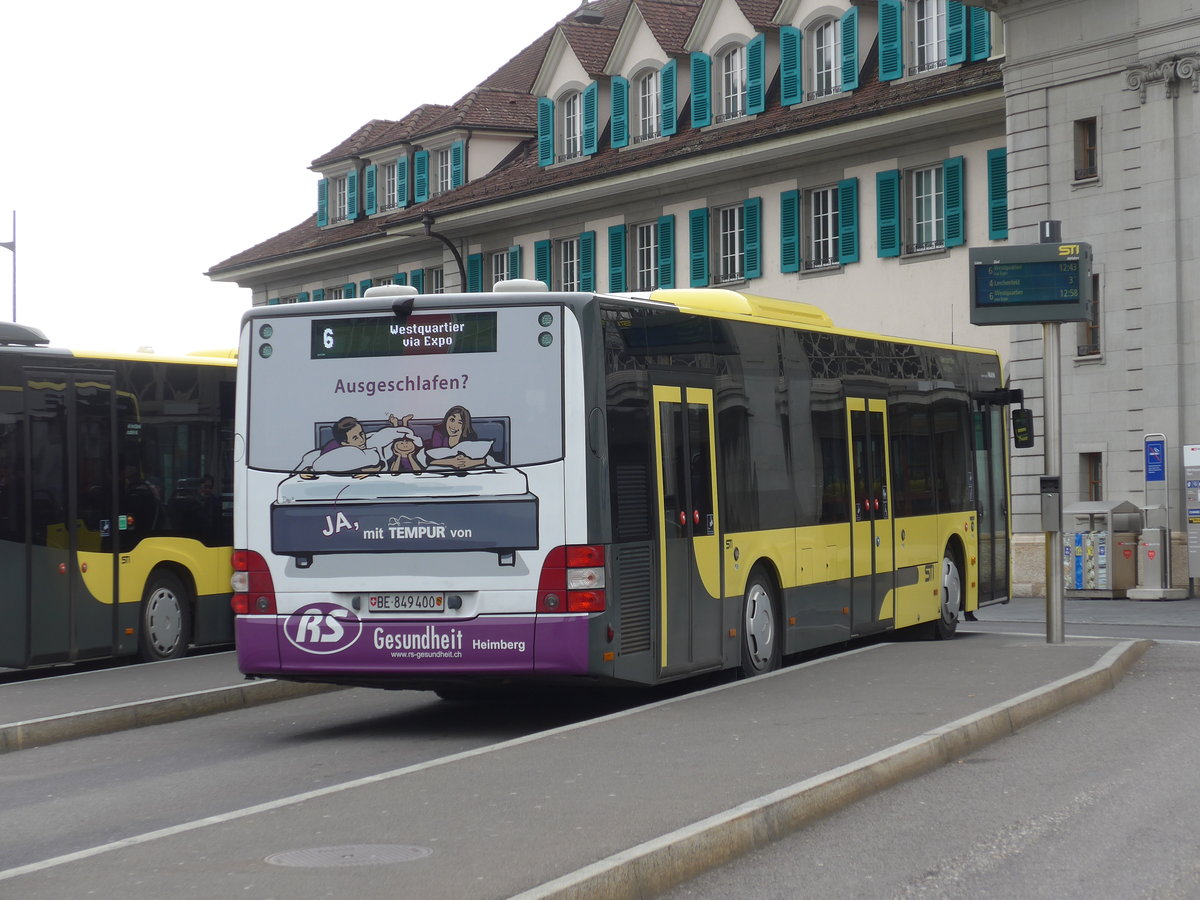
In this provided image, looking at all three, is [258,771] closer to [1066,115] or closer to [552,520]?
[552,520]

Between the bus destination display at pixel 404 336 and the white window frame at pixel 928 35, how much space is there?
23.4 meters

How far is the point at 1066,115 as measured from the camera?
100ft

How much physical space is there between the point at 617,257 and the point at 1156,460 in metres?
14.4

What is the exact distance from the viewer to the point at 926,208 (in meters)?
33.5

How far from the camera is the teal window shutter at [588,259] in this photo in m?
41.0

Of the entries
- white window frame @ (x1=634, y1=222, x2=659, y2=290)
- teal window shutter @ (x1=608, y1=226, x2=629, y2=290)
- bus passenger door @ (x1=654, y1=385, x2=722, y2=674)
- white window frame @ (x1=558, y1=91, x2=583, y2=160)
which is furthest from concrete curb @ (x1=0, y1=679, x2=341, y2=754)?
white window frame @ (x1=558, y1=91, x2=583, y2=160)

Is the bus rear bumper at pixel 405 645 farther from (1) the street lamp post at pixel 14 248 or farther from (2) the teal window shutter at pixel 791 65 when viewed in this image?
(1) the street lamp post at pixel 14 248

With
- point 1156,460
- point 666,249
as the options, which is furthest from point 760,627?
point 666,249

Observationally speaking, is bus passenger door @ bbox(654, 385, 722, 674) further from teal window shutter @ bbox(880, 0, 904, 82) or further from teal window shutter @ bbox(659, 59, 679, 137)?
teal window shutter @ bbox(659, 59, 679, 137)

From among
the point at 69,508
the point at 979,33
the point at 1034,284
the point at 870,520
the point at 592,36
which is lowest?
the point at 870,520

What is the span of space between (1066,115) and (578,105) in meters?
14.9

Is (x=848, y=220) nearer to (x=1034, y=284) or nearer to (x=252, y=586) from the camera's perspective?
(x=1034, y=284)

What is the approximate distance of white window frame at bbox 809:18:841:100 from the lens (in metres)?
35.5

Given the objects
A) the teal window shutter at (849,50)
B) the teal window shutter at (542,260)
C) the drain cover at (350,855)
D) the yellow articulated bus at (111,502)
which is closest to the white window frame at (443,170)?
the teal window shutter at (542,260)
